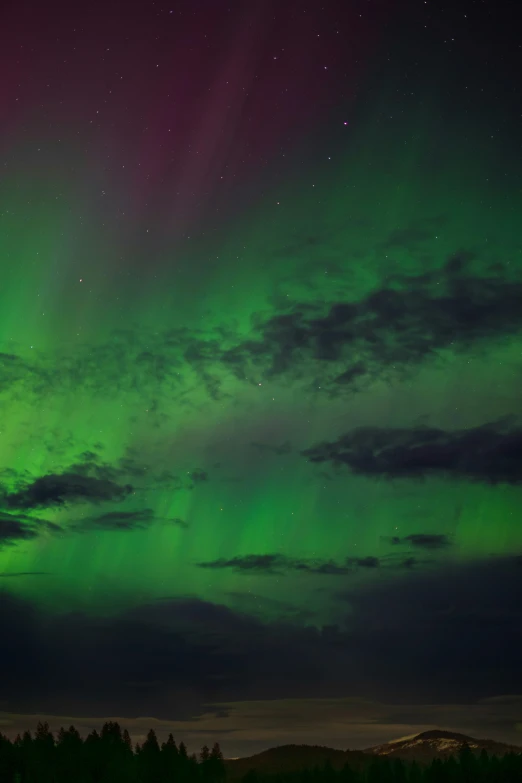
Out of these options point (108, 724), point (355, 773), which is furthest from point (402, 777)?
point (108, 724)

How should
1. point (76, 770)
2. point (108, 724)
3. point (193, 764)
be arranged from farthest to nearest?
1. point (108, 724)
2. point (193, 764)
3. point (76, 770)

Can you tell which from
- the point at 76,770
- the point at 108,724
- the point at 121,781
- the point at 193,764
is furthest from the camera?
the point at 108,724

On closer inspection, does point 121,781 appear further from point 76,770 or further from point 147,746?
point 147,746

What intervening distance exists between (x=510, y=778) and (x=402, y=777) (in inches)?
887

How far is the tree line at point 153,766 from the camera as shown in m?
146

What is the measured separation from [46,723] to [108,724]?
1331cm

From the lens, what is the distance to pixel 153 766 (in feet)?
512

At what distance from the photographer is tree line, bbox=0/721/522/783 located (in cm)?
14600

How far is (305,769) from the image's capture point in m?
182

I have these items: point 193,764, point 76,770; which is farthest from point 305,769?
point 76,770

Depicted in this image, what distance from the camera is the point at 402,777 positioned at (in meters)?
172

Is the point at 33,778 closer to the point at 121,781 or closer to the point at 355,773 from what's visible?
the point at 121,781

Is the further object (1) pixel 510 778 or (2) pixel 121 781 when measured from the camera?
(1) pixel 510 778

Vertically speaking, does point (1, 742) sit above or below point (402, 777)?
above
